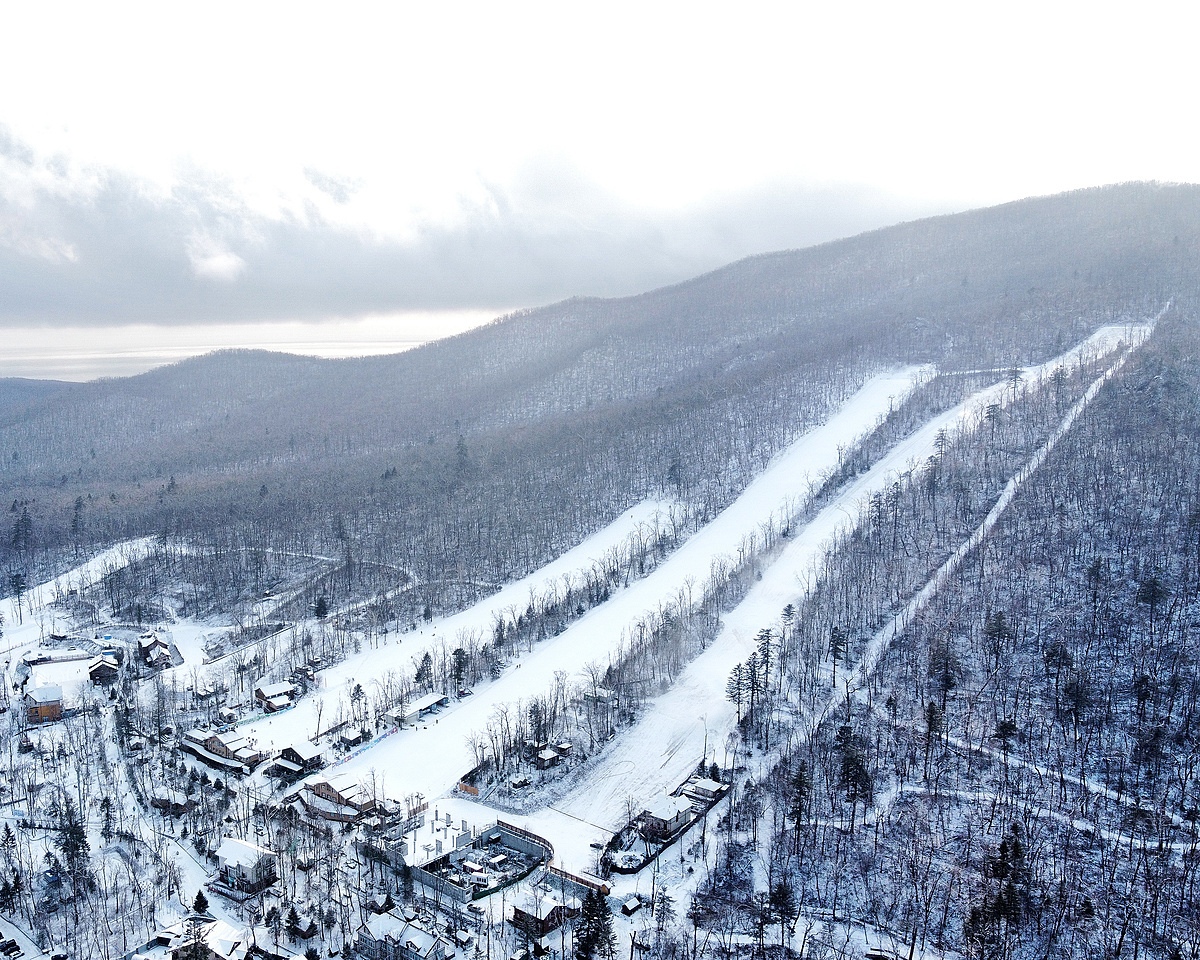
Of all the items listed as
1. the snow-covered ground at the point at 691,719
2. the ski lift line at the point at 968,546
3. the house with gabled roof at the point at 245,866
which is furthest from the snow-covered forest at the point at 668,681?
the ski lift line at the point at 968,546

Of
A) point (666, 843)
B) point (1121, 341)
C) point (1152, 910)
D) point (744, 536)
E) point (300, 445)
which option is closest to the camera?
point (1152, 910)

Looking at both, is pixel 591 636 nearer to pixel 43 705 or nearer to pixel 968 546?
pixel 968 546

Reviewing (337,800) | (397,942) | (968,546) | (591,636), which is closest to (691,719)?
(591,636)

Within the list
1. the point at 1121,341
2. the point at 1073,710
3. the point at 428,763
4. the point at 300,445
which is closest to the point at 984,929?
the point at 1073,710

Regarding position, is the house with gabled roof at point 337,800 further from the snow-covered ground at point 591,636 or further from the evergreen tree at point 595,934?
the evergreen tree at point 595,934

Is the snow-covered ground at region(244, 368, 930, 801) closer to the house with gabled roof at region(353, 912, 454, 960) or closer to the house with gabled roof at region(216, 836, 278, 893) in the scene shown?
the house with gabled roof at region(216, 836, 278, 893)

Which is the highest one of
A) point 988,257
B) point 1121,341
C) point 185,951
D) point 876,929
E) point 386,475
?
point 988,257

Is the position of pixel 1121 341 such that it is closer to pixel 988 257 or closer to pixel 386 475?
pixel 988 257

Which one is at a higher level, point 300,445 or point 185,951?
point 300,445
